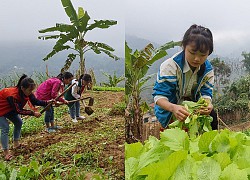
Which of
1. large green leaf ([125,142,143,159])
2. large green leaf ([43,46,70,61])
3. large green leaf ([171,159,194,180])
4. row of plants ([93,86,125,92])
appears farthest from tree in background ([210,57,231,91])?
large green leaf ([171,159,194,180])

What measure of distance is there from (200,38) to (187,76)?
99 mm

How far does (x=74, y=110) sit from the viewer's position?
87cm

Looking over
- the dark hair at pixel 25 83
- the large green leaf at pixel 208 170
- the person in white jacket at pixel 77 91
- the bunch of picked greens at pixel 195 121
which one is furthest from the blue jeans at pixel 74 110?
the large green leaf at pixel 208 170

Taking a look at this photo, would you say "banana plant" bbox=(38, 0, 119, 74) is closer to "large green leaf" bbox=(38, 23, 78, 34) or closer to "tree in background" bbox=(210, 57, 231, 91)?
"large green leaf" bbox=(38, 23, 78, 34)

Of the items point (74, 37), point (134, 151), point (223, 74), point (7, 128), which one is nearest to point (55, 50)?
point (74, 37)

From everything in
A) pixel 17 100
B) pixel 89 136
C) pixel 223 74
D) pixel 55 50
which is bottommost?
pixel 223 74

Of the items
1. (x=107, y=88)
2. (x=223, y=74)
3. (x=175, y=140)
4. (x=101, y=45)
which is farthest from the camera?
(x=223, y=74)

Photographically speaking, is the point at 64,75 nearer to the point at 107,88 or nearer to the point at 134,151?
the point at 107,88

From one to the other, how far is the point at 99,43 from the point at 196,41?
0.78ft

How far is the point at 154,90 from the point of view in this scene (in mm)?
792

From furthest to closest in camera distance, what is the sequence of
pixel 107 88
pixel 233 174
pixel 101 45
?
1. pixel 107 88
2. pixel 101 45
3. pixel 233 174

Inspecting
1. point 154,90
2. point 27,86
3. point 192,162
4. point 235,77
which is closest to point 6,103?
point 27,86

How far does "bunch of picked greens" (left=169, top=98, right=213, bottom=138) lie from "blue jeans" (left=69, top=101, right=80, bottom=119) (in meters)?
0.28

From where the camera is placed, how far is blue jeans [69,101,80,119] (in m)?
0.84
